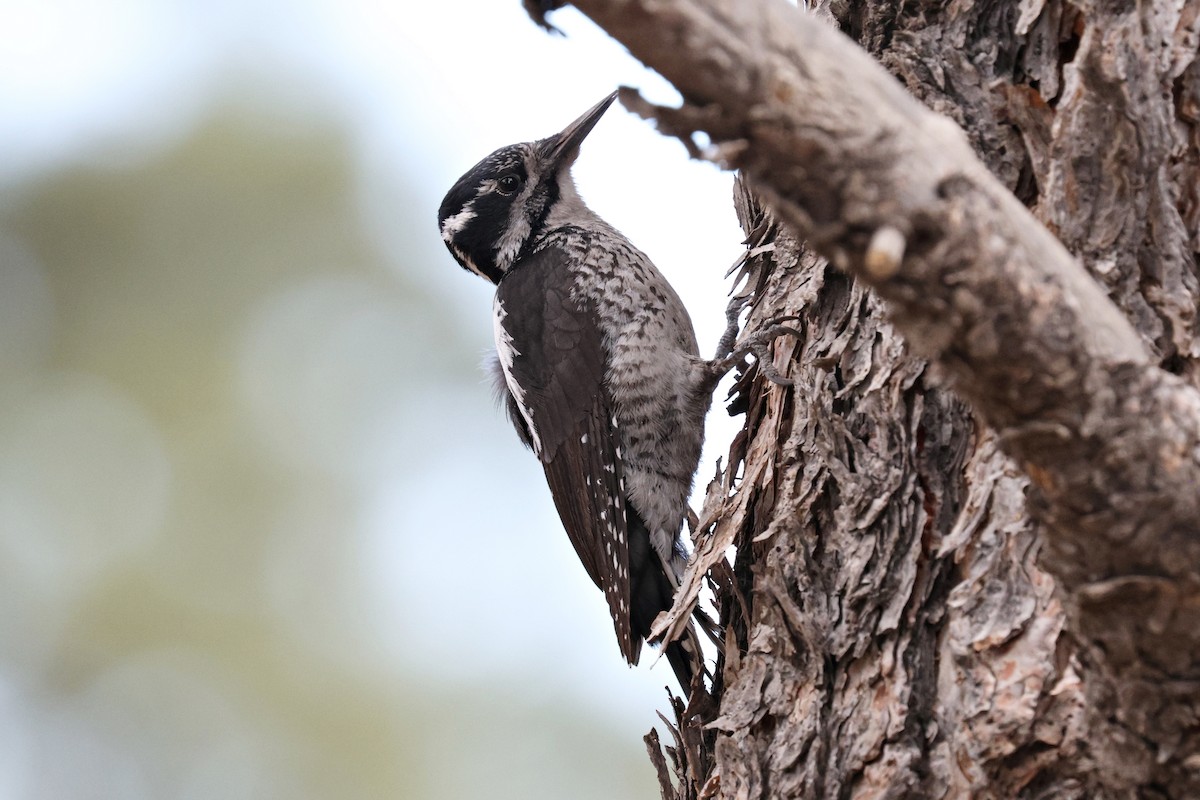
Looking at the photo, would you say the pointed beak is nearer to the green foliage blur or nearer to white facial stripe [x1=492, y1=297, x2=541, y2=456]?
white facial stripe [x1=492, y1=297, x2=541, y2=456]

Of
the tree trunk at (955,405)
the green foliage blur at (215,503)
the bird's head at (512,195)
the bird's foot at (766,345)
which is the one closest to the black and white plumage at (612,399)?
the bird's head at (512,195)

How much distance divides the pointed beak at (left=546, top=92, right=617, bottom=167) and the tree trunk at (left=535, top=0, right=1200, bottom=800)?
5.31ft

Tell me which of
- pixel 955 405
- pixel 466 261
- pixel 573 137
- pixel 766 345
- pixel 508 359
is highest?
pixel 573 137

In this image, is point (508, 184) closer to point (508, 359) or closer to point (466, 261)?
point (466, 261)

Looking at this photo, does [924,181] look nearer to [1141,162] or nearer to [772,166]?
[772,166]

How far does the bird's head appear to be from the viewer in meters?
4.39

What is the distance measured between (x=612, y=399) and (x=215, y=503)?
430 centimetres

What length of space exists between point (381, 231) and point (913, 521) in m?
6.57

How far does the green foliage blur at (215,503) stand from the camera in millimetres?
6809

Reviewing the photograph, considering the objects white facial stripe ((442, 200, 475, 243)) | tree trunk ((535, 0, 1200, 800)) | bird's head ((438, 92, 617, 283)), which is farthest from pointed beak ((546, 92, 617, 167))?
tree trunk ((535, 0, 1200, 800))

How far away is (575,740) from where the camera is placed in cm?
693

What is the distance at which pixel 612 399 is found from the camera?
145 inches

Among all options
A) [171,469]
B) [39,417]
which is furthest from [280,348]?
[39,417]

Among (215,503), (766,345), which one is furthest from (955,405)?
(215,503)
